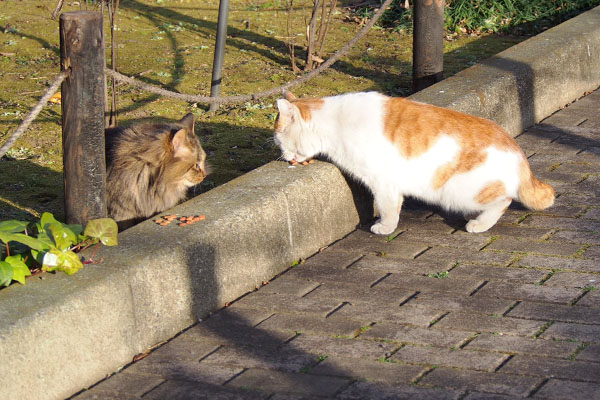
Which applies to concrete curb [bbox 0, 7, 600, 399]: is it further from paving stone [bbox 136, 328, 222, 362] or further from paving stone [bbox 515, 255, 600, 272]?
paving stone [bbox 515, 255, 600, 272]

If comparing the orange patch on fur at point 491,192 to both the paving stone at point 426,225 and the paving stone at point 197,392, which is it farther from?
the paving stone at point 197,392

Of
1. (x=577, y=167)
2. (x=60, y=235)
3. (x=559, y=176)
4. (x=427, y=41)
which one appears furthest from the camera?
(x=427, y=41)

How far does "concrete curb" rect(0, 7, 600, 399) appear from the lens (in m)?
3.17

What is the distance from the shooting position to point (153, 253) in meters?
3.68

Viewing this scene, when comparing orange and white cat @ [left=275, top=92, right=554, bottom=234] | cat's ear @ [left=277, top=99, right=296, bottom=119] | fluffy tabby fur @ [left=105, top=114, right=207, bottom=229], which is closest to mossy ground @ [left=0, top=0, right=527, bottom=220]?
fluffy tabby fur @ [left=105, top=114, right=207, bottom=229]

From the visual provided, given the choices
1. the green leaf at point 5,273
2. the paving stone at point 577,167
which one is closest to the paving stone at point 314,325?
the green leaf at point 5,273

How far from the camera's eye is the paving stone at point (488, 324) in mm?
3719

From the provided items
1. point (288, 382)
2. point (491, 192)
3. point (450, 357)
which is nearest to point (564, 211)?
point (491, 192)

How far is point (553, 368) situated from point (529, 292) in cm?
77

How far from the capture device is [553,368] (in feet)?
11.1

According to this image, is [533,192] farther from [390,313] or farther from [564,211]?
[390,313]

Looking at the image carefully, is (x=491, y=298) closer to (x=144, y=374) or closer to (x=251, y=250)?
(x=251, y=250)

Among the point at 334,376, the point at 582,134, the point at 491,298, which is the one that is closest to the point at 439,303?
the point at 491,298

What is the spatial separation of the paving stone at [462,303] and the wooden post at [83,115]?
63.7 inches
